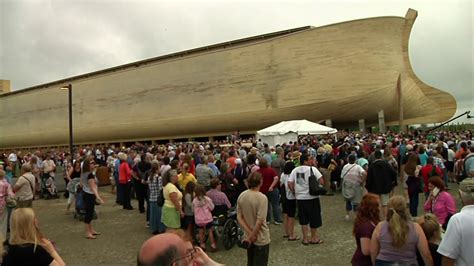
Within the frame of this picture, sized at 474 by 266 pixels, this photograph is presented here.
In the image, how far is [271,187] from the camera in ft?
25.7

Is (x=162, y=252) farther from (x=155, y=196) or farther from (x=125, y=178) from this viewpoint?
(x=125, y=178)

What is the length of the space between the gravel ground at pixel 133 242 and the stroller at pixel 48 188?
8.73 ft

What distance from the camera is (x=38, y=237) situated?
329 centimetres

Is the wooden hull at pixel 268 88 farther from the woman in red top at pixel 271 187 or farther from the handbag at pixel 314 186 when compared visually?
the handbag at pixel 314 186

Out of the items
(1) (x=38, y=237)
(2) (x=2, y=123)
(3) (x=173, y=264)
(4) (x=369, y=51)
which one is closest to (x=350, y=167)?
(1) (x=38, y=237)

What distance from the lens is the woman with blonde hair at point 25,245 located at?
3.09 m

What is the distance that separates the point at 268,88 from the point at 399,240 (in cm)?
3408

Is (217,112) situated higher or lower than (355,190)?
higher

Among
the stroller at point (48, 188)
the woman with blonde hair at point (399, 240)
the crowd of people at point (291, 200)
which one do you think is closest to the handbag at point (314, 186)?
the crowd of people at point (291, 200)

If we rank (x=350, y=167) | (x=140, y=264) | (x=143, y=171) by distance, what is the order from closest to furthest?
1. (x=140, y=264)
2. (x=350, y=167)
3. (x=143, y=171)

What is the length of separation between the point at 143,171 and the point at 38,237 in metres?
7.06

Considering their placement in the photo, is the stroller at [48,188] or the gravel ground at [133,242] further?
the stroller at [48,188]

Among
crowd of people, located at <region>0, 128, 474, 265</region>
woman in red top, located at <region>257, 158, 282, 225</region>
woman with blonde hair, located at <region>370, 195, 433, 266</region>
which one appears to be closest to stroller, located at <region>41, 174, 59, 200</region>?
crowd of people, located at <region>0, 128, 474, 265</region>

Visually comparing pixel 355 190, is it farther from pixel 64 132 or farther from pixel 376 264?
pixel 64 132
